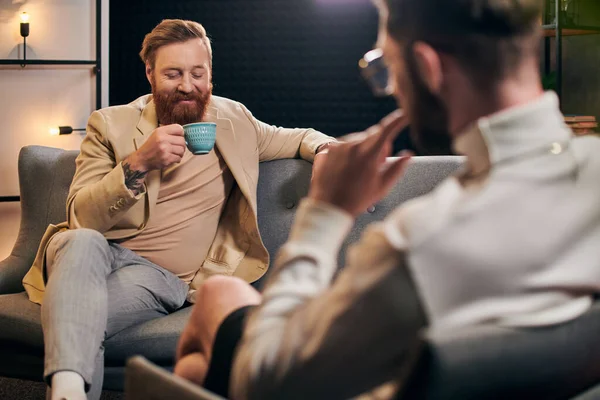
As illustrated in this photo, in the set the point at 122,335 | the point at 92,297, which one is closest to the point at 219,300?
the point at 92,297

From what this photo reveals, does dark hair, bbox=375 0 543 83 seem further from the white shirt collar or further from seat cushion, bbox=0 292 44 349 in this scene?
seat cushion, bbox=0 292 44 349

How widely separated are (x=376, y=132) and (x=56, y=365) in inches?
48.4

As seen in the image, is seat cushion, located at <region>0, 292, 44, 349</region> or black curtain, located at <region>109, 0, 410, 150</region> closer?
seat cushion, located at <region>0, 292, 44, 349</region>

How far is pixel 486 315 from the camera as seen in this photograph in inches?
35.5

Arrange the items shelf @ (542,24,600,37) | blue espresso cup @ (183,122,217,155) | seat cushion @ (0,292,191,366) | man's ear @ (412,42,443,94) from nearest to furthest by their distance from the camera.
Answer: man's ear @ (412,42,443,94), seat cushion @ (0,292,191,366), blue espresso cup @ (183,122,217,155), shelf @ (542,24,600,37)

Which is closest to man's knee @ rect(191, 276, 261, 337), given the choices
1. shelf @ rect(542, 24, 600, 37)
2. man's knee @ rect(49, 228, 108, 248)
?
man's knee @ rect(49, 228, 108, 248)

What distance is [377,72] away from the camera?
1.14 m

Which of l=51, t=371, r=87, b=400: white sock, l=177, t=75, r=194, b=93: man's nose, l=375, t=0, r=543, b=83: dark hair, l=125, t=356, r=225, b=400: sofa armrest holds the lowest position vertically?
l=51, t=371, r=87, b=400: white sock

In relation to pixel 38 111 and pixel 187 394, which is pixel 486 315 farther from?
pixel 38 111

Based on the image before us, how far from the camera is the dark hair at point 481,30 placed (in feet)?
3.08

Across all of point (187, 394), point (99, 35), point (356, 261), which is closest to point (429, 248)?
point (356, 261)

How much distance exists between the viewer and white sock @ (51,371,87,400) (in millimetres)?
1908

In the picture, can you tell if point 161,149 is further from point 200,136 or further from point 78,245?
point 78,245

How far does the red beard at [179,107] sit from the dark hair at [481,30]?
6.19ft
